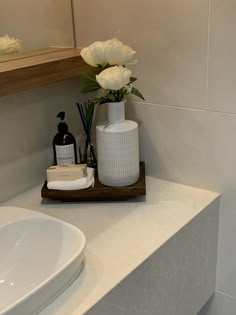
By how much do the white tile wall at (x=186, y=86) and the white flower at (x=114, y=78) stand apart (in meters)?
0.17

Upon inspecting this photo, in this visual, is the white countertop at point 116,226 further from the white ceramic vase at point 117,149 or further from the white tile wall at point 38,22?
the white tile wall at point 38,22

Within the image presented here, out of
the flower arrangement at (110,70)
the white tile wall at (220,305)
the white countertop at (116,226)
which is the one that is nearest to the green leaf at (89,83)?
the flower arrangement at (110,70)

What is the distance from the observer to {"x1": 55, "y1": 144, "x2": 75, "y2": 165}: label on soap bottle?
1357 mm

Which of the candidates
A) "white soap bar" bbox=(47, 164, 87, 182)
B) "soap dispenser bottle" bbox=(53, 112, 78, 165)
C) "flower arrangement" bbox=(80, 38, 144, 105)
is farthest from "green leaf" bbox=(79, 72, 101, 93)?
"white soap bar" bbox=(47, 164, 87, 182)

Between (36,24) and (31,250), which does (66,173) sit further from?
(36,24)

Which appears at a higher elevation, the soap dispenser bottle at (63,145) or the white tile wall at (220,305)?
the soap dispenser bottle at (63,145)

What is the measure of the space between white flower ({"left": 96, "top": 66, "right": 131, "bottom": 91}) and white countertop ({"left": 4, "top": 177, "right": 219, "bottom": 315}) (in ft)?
1.11

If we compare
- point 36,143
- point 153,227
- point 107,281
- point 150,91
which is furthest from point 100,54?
point 107,281

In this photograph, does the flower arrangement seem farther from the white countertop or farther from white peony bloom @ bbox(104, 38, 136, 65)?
the white countertop

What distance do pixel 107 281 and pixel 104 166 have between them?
1.31 ft

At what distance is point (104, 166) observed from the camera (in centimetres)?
129

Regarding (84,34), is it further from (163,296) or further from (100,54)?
(163,296)

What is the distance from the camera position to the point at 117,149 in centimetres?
126

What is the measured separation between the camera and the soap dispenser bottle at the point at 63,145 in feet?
4.44
